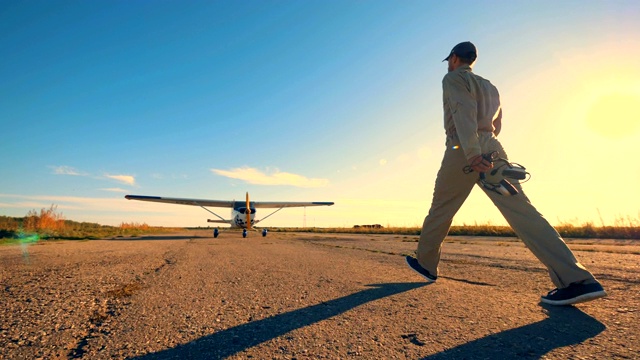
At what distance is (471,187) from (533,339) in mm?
1655

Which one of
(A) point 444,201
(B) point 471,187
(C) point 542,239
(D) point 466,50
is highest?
(D) point 466,50

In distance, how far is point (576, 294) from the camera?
2332mm

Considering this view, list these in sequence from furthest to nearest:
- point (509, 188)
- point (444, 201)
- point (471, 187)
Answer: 1. point (444, 201)
2. point (471, 187)
3. point (509, 188)

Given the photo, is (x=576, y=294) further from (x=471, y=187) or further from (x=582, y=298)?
(x=471, y=187)

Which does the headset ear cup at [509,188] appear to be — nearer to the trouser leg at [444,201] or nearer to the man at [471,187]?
the man at [471,187]

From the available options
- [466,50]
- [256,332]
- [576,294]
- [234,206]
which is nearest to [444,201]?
[576,294]

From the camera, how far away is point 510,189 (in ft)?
8.82

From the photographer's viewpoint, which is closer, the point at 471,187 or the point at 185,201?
the point at 471,187

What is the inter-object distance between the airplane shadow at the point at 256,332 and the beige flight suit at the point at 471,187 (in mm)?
1019

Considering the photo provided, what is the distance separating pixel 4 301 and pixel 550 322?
3.66 metres

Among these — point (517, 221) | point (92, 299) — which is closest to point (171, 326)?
point (92, 299)

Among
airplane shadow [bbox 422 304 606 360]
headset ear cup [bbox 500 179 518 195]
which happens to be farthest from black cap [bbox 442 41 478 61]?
airplane shadow [bbox 422 304 606 360]

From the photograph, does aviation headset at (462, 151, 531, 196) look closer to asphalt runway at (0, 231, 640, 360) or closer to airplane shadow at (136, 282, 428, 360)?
asphalt runway at (0, 231, 640, 360)

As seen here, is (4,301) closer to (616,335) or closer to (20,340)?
(20,340)
